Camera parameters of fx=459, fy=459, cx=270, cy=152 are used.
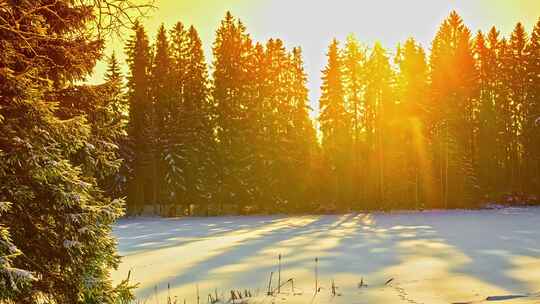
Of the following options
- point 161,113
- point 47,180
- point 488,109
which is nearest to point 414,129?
point 488,109

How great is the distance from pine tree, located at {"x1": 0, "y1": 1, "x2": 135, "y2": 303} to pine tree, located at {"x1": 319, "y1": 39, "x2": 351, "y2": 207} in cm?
3373

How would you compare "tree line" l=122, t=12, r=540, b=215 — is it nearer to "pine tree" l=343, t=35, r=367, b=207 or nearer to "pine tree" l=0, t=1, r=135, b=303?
"pine tree" l=343, t=35, r=367, b=207

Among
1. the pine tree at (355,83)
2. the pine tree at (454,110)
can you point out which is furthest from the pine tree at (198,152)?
the pine tree at (454,110)

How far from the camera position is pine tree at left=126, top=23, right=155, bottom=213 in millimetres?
36750

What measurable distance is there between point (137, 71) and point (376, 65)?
21087mm

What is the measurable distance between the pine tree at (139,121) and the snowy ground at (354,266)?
20.5 meters

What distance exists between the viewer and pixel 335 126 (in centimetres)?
4094

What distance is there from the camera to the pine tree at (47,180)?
4.11 m

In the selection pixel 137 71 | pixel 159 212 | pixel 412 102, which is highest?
pixel 137 71

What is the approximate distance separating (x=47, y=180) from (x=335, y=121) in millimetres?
37595

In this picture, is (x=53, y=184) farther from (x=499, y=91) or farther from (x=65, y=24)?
(x=499, y=91)

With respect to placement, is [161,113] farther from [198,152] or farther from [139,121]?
[198,152]

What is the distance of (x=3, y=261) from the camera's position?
353 centimetres

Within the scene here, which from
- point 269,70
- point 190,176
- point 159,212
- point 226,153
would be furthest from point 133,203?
point 269,70
